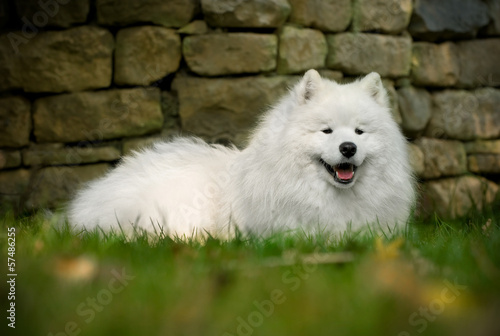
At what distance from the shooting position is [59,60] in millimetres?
4352

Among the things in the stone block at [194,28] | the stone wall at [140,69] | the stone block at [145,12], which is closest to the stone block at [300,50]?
the stone wall at [140,69]

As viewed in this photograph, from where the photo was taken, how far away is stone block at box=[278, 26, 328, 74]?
454cm

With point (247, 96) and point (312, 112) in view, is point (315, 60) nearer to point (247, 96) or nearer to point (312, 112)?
point (247, 96)

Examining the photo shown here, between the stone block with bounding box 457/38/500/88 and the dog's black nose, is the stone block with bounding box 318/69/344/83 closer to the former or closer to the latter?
the stone block with bounding box 457/38/500/88

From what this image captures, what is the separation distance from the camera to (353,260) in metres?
2.27

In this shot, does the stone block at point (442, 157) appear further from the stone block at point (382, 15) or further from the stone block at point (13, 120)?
the stone block at point (13, 120)

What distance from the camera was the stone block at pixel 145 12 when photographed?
14.2ft

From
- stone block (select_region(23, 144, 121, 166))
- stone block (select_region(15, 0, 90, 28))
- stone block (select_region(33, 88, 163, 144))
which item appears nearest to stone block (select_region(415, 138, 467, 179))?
stone block (select_region(33, 88, 163, 144))

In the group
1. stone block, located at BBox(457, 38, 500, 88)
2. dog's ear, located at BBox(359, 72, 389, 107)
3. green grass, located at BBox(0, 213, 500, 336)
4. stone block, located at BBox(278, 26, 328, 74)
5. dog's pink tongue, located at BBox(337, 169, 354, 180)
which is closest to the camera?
green grass, located at BBox(0, 213, 500, 336)

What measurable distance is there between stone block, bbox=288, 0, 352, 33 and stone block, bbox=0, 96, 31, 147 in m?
2.15

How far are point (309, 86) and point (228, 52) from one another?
1223 mm

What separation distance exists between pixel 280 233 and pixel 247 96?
69.7 inches

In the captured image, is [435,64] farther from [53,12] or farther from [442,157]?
[53,12]

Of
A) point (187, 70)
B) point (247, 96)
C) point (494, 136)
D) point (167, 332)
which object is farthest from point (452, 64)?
point (167, 332)
